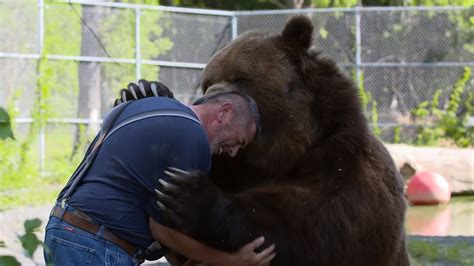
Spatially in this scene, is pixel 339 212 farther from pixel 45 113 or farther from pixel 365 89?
pixel 365 89

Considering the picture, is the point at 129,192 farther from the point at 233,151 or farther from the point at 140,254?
the point at 233,151

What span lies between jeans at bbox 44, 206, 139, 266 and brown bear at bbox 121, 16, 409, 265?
0.34 meters

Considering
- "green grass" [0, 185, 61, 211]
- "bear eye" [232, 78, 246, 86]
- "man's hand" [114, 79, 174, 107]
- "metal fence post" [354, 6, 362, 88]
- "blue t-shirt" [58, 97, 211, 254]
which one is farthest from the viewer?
"metal fence post" [354, 6, 362, 88]

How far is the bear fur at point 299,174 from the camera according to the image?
4301mm

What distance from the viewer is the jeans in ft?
13.3

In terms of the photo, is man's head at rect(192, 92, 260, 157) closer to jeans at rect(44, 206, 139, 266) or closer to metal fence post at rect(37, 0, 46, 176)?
jeans at rect(44, 206, 139, 266)

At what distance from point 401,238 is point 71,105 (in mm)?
12746

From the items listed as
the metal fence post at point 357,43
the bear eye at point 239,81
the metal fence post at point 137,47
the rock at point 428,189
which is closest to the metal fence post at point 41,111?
the metal fence post at point 137,47

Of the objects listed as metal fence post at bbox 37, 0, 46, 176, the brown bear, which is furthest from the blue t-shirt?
metal fence post at bbox 37, 0, 46, 176

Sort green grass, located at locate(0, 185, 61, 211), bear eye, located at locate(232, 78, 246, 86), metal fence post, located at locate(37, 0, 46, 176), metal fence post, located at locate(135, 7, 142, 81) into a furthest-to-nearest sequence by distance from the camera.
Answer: metal fence post, located at locate(135, 7, 142, 81) → metal fence post, located at locate(37, 0, 46, 176) → green grass, located at locate(0, 185, 61, 211) → bear eye, located at locate(232, 78, 246, 86)

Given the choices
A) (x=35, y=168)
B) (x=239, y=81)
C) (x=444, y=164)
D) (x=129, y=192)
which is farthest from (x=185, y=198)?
(x=444, y=164)

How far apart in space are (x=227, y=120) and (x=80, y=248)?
987mm

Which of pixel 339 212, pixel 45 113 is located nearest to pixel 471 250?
pixel 339 212

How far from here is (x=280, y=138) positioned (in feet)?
16.1
